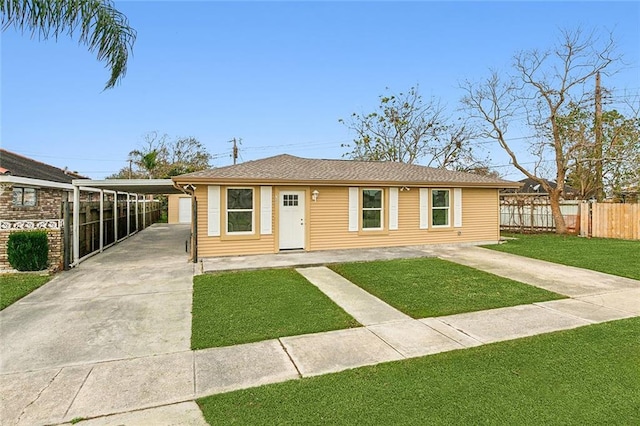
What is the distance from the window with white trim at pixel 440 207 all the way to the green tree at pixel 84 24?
371 inches

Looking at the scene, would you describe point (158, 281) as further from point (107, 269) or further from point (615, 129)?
point (615, 129)

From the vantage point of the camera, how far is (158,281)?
6957 millimetres

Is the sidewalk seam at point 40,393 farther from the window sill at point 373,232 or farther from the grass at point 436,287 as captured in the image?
the window sill at point 373,232

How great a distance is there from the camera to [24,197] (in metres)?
10.5

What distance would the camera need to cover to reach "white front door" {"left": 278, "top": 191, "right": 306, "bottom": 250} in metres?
9.92

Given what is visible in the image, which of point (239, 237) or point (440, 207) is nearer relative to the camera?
point (239, 237)

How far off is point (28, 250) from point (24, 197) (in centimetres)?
447

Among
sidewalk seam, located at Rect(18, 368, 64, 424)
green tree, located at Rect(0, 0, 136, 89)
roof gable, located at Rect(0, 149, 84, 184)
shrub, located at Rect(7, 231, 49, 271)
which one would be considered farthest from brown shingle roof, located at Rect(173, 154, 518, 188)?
roof gable, located at Rect(0, 149, 84, 184)

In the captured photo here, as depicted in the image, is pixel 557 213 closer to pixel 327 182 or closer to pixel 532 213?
pixel 532 213

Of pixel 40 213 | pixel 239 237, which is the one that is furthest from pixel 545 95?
pixel 40 213

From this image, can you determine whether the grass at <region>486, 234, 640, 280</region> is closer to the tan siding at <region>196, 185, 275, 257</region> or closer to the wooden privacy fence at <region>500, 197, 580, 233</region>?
the wooden privacy fence at <region>500, 197, 580, 233</region>

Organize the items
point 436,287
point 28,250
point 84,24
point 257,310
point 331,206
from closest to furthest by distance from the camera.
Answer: point 84,24, point 257,310, point 436,287, point 28,250, point 331,206

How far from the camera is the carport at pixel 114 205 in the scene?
8.56 m

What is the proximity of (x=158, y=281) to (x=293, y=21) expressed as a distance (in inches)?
417
